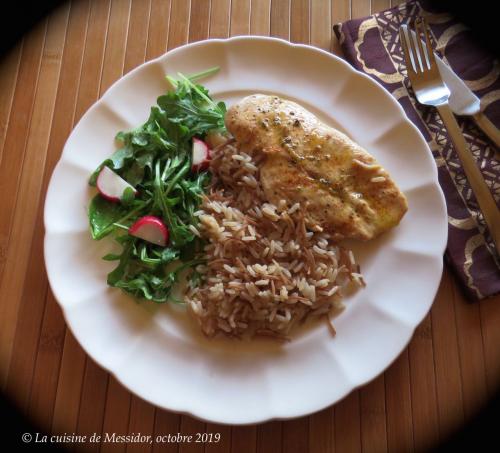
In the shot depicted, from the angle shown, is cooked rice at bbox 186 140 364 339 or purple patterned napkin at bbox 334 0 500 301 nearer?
cooked rice at bbox 186 140 364 339

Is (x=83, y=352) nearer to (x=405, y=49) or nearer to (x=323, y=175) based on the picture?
(x=323, y=175)

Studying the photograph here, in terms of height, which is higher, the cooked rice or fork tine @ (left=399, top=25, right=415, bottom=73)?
fork tine @ (left=399, top=25, right=415, bottom=73)

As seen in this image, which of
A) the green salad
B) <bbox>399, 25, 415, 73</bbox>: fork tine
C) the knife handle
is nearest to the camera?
the green salad

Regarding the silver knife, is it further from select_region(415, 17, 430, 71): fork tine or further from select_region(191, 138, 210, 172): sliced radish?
select_region(191, 138, 210, 172): sliced radish

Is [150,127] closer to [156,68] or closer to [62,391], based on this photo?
[156,68]

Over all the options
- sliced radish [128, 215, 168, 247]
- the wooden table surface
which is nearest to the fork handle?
the wooden table surface

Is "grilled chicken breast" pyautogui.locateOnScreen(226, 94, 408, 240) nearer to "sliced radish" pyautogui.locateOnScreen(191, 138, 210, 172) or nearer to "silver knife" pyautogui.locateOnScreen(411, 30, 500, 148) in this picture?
"sliced radish" pyautogui.locateOnScreen(191, 138, 210, 172)
